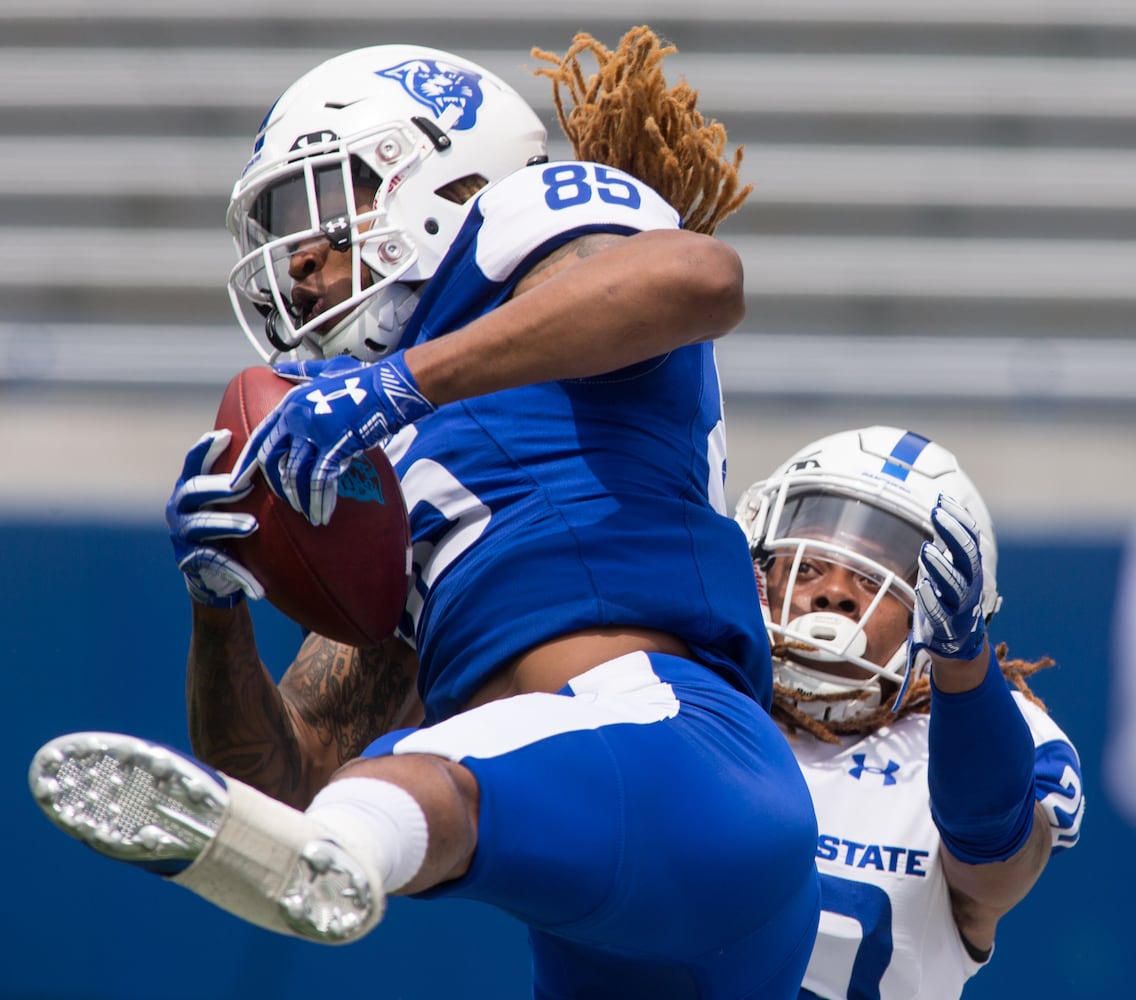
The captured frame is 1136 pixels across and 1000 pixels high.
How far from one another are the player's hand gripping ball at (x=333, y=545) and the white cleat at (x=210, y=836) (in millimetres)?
400

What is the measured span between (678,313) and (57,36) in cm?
355

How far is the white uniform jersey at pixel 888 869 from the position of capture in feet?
6.24

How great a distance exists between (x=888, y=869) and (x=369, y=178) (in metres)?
1.06

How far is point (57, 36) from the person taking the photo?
4305mm

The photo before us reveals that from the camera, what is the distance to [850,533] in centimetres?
211

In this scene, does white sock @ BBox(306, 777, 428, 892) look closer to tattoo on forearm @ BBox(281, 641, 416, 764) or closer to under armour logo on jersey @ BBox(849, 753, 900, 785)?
tattoo on forearm @ BBox(281, 641, 416, 764)

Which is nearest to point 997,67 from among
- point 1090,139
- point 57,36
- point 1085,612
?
point 1090,139

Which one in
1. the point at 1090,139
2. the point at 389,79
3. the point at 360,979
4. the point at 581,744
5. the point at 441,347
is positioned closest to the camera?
the point at 581,744

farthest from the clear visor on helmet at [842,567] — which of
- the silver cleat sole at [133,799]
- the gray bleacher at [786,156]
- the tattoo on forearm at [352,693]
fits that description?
the gray bleacher at [786,156]

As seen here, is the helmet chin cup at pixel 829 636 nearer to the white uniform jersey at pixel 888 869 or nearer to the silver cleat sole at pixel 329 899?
the white uniform jersey at pixel 888 869

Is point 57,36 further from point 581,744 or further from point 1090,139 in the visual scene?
point 581,744

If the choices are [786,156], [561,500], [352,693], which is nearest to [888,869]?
[352,693]

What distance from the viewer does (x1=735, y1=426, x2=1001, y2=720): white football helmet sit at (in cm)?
202

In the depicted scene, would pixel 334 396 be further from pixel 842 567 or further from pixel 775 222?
pixel 775 222
